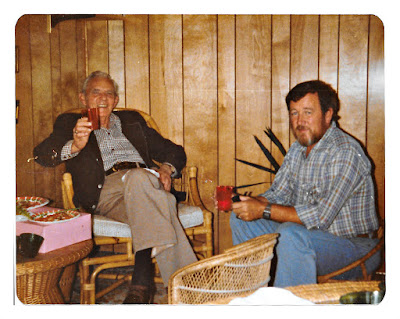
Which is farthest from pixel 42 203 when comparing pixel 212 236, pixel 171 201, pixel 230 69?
pixel 230 69

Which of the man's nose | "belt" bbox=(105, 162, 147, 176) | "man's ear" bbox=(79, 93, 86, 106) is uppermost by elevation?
"man's ear" bbox=(79, 93, 86, 106)

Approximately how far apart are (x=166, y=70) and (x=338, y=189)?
3.17ft

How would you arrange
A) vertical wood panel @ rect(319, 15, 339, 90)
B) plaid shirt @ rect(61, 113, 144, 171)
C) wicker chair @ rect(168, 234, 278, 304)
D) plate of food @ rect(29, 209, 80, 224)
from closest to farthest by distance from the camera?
wicker chair @ rect(168, 234, 278, 304)
plate of food @ rect(29, 209, 80, 224)
vertical wood panel @ rect(319, 15, 339, 90)
plaid shirt @ rect(61, 113, 144, 171)

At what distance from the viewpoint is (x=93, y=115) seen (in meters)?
1.85

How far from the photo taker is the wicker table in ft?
5.02

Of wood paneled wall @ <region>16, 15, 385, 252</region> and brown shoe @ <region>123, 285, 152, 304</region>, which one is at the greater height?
wood paneled wall @ <region>16, 15, 385, 252</region>

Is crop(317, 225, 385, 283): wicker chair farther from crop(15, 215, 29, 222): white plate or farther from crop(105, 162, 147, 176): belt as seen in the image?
crop(15, 215, 29, 222): white plate

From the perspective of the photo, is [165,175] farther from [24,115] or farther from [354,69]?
[354,69]

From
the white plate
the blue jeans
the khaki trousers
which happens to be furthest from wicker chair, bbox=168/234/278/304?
the white plate

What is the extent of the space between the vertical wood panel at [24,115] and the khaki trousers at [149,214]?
356 millimetres

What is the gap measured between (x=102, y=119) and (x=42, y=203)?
49 cm

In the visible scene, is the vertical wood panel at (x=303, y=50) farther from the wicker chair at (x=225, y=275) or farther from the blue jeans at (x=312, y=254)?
the wicker chair at (x=225, y=275)

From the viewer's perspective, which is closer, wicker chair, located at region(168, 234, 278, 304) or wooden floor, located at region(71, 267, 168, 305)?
wicker chair, located at region(168, 234, 278, 304)
